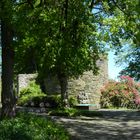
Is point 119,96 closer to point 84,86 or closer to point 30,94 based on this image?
point 84,86

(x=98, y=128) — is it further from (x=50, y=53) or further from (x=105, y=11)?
(x=105, y=11)

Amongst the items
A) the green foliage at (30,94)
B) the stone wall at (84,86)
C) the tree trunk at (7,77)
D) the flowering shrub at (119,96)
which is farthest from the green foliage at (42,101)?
the tree trunk at (7,77)

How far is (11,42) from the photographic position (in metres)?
16.7

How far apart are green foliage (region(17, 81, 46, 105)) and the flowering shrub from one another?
15.3ft

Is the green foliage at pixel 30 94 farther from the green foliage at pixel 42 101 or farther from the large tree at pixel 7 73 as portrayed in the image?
the large tree at pixel 7 73

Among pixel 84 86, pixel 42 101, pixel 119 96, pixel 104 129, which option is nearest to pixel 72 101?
pixel 42 101

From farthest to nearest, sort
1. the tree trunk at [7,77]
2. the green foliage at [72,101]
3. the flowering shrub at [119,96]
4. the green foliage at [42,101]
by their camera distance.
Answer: the flowering shrub at [119,96], the green foliage at [72,101], the green foliage at [42,101], the tree trunk at [7,77]

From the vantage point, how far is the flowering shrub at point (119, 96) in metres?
33.8

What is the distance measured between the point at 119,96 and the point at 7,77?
1827 cm

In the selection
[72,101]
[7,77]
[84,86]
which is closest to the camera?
[7,77]

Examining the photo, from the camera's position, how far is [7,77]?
16.6 m

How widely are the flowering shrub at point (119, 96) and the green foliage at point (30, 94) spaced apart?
15.3ft

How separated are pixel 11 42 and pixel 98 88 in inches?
701

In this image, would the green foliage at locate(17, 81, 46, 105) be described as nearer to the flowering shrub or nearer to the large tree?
the flowering shrub
